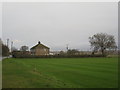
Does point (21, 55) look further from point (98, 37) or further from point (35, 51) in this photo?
point (98, 37)

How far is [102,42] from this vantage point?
10200cm

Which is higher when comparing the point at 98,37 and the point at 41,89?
the point at 98,37

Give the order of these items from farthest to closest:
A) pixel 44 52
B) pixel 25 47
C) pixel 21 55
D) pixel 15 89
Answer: pixel 25 47, pixel 44 52, pixel 21 55, pixel 15 89

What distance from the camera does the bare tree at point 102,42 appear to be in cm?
10019

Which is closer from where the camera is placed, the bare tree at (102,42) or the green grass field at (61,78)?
the green grass field at (61,78)

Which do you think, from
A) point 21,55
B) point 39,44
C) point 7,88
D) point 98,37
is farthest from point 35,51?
point 7,88

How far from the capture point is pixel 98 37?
341 feet

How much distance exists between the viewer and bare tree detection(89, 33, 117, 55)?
10019 centimetres

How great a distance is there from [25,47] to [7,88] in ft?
457

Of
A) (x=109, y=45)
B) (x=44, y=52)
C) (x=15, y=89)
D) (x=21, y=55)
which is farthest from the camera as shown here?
(x=44, y=52)

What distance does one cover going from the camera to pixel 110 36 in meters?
101

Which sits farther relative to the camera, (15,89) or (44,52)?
(44,52)

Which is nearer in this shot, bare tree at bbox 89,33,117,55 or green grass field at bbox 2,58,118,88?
green grass field at bbox 2,58,118,88

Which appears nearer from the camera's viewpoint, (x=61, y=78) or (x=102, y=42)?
(x=61, y=78)
